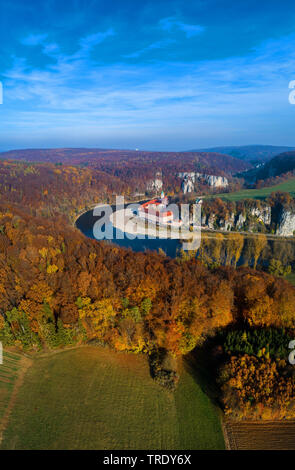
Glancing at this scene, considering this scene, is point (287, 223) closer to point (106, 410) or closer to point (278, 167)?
point (106, 410)

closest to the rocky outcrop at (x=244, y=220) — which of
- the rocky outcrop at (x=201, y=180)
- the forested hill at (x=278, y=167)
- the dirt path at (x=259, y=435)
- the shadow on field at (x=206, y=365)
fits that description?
the shadow on field at (x=206, y=365)

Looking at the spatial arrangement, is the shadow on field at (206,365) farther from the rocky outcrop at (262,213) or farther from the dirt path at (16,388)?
the rocky outcrop at (262,213)

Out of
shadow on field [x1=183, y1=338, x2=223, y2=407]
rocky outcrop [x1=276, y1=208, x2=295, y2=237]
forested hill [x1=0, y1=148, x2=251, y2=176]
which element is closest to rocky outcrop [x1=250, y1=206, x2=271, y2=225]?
rocky outcrop [x1=276, y1=208, x2=295, y2=237]

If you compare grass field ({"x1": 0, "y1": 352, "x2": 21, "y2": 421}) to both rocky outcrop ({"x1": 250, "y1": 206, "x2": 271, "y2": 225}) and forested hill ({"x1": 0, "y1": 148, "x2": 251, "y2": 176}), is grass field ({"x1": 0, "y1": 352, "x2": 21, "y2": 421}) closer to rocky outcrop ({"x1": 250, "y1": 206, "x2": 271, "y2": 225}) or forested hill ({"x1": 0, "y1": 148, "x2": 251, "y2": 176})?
rocky outcrop ({"x1": 250, "y1": 206, "x2": 271, "y2": 225})

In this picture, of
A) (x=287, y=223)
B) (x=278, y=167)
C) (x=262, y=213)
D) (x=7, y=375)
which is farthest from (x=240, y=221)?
(x=278, y=167)

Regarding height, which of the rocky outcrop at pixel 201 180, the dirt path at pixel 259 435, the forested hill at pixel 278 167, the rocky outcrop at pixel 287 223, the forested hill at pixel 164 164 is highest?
the forested hill at pixel 164 164

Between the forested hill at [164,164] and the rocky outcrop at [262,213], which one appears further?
→ the forested hill at [164,164]
